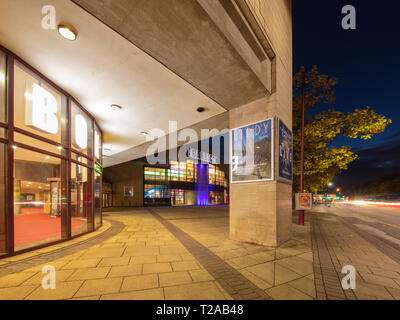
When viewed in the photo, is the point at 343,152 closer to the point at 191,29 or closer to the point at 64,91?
the point at 191,29

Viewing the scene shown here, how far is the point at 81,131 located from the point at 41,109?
1788 mm

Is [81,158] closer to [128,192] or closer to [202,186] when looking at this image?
→ [128,192]

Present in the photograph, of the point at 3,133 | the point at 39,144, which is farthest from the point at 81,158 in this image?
the point at 3,133

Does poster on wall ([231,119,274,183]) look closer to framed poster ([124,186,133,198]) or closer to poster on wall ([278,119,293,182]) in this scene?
poster on wall ([278,119,293,182])

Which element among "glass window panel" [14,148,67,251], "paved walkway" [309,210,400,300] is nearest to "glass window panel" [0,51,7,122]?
"glass window panel" [14,148,67,251]

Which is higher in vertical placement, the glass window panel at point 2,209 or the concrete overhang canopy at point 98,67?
the concrete overhang canopy at point 98,67

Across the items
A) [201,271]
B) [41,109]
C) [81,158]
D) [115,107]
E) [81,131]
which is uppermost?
[115,107]

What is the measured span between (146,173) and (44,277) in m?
23.6

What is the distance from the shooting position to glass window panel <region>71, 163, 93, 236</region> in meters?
6.86

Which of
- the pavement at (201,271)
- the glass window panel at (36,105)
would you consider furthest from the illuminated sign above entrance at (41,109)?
the pavement at (201,271)

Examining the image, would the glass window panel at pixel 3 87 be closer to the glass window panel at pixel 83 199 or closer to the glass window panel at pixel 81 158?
the glass window panel at pixel 81 158

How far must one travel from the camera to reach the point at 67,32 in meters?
3.55

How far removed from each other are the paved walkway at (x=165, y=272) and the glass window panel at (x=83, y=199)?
65.8 inches

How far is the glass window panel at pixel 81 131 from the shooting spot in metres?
6.47
